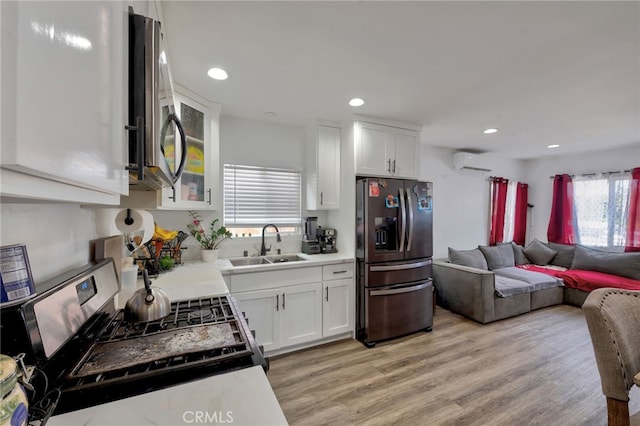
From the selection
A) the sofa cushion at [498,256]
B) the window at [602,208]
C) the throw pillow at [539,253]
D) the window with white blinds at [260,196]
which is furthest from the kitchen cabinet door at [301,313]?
the window at [602,208]

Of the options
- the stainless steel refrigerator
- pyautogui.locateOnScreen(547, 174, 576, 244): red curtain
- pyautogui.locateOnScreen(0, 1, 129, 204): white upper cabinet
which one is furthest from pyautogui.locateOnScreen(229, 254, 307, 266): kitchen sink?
pyautogui.locateOnScreen(547, 174, 576, 244): red curtain

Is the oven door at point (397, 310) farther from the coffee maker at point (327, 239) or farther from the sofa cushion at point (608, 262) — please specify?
the sofa cushion at point (608, 262)

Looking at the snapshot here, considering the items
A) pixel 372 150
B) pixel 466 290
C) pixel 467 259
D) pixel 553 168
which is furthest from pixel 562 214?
pixel 372 150

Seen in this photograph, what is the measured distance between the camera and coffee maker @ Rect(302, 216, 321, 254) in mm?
2973

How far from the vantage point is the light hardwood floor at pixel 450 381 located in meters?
1.75

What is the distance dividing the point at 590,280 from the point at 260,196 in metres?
4.50

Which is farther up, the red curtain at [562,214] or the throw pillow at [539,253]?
the red curtain at [562,214]

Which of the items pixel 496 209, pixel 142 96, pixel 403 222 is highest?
pixel 142 96

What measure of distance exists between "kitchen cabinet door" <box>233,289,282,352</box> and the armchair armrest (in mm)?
2373

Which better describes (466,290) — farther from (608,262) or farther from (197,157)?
(197,157)

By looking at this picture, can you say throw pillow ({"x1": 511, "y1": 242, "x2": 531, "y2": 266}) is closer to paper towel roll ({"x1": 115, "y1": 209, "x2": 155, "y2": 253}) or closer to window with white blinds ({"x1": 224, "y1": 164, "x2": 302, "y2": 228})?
window with white blinds ({"x1": 224, "y1": 164, "x2": 302, "y2": 228})

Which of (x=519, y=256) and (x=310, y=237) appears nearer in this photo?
(x=310, y=237)

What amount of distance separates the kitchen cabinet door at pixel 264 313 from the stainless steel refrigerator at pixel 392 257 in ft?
2.87

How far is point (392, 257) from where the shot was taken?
2.71 m
